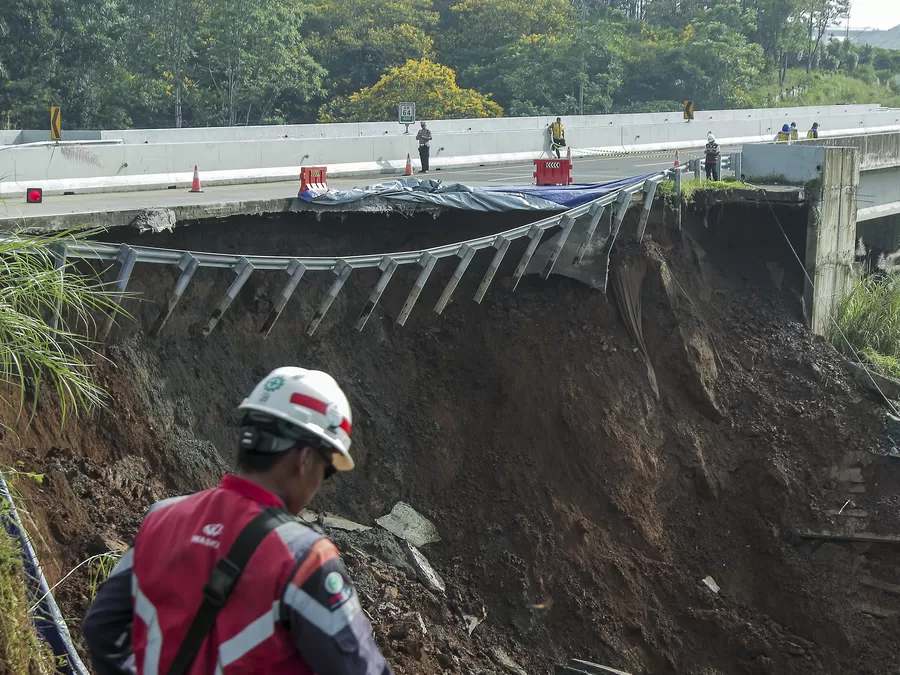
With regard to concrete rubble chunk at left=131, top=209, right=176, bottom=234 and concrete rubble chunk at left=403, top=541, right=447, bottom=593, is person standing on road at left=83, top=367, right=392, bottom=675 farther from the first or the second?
concrete rubble chunk at left=403, top=541, right=447, bottom=593

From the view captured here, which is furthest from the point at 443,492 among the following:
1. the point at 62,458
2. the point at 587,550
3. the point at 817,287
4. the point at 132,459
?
the point at 817,287

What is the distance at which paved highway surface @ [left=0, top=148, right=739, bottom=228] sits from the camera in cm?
1030

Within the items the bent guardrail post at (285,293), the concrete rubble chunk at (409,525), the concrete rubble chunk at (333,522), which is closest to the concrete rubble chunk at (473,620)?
the concrete rubble chunk at (409,525)

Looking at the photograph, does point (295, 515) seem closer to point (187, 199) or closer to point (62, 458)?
point (62, 458)

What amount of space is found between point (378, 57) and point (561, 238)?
3814 cm

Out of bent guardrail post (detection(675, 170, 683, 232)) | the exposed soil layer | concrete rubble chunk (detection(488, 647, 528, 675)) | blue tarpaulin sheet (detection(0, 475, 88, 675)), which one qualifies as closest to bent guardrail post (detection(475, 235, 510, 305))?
the exposed soil layer

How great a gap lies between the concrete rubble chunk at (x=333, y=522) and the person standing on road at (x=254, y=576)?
8.65 meters

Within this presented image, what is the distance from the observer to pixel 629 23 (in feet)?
196

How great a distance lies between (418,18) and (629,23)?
48.6ft

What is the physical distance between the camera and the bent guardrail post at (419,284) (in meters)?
12.5

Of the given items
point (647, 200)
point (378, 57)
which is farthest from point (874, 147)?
point (378, 57)

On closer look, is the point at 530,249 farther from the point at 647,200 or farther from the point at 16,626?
the point at 16,626

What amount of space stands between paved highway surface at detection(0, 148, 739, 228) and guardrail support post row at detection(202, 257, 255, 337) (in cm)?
102

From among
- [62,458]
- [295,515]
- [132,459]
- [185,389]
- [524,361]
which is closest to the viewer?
[295,515]
